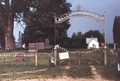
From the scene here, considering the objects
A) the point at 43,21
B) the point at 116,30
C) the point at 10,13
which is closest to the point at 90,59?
the point at 116,30

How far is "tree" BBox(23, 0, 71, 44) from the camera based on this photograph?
63.4 ft

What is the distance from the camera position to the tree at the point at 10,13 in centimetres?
2113

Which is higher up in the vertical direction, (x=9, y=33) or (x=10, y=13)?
(x=10, y=13)

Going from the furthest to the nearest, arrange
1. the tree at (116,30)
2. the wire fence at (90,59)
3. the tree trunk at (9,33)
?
the tree trunk at (9,33)
the tree at (116,30)
the wire fence at (90,59)

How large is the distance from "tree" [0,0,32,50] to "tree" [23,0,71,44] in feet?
5.02

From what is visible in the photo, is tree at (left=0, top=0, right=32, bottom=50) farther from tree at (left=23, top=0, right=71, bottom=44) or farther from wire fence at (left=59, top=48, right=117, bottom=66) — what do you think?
wire fence at (left=59, top=48, right=117, bottom=66)

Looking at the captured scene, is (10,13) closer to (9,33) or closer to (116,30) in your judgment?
(9,33)

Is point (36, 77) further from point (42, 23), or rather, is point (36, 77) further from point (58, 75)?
point (42, 23)

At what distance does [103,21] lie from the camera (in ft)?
37.1

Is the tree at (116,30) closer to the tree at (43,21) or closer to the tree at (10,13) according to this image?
the tree at (43,21)

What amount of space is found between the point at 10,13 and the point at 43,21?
19.5 feet

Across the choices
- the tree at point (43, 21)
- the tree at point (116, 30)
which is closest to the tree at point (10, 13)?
the tree at point (43, 21)

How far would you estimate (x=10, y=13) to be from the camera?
890 inches

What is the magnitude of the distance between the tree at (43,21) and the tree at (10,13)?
153 cm
